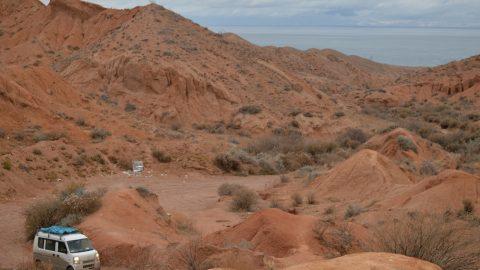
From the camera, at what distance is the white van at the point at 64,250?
12711 mm

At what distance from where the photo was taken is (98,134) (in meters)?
29.8

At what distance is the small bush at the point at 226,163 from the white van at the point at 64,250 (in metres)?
17.2

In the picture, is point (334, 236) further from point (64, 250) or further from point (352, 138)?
point (352, 138)

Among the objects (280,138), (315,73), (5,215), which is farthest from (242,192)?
(315,73)

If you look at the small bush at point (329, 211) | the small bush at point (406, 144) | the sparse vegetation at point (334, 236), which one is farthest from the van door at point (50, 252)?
the small bush at point (406, 144)

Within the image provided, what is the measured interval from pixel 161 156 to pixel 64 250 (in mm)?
16842

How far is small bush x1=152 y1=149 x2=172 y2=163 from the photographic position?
96.9ft

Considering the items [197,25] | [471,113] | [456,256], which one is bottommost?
[471,113]

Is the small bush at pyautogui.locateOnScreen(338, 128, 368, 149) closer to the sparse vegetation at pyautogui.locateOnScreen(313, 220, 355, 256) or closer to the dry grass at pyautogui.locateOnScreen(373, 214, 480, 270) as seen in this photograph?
the sparse vegetation at pyautogui.locateOnScreen(313, 220, 355, 256)

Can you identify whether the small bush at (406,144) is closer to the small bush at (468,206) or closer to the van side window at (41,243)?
the small bush at (468,206)

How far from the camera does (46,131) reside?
28.2 m

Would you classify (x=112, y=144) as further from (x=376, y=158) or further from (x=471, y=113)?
(x=471, y=113)

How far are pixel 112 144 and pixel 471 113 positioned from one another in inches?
1236

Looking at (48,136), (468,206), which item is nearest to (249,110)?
(48,136)
